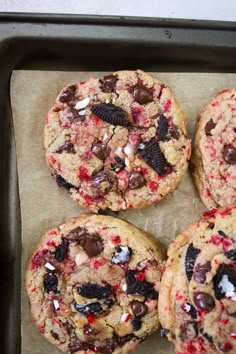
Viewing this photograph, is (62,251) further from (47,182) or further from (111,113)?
(111,113)

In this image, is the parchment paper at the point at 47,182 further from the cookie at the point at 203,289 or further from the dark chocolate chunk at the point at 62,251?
the cookie at the point at 203,289

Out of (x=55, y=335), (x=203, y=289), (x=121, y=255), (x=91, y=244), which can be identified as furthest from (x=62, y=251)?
(x=203, y=289)

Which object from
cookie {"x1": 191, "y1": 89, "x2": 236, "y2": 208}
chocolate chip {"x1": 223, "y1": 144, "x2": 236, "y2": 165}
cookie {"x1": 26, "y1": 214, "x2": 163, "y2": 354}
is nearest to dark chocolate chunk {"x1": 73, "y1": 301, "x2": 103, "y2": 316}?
cookie {"x1": 26, "y1": 214, "x2": 163, "y2": 354}

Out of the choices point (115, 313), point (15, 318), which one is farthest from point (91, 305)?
point (15, 318)

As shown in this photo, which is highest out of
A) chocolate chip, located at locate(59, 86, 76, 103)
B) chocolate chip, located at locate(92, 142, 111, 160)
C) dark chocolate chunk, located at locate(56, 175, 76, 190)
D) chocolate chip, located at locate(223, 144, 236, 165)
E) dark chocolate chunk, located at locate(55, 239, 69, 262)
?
chocolate chip, located at locate(59, 86, 76, 103)

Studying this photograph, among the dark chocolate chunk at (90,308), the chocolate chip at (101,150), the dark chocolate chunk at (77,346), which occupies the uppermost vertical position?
the chocolate chip at (101,150)

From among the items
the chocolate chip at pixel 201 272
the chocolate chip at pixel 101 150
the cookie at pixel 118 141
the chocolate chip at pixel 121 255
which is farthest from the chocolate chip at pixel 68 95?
the chocolate chip at pixel 201 272

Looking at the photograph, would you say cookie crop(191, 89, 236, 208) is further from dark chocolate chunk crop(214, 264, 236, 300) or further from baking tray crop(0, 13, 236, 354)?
dark chocolate chunk crop(214, 264, 236, 300)
